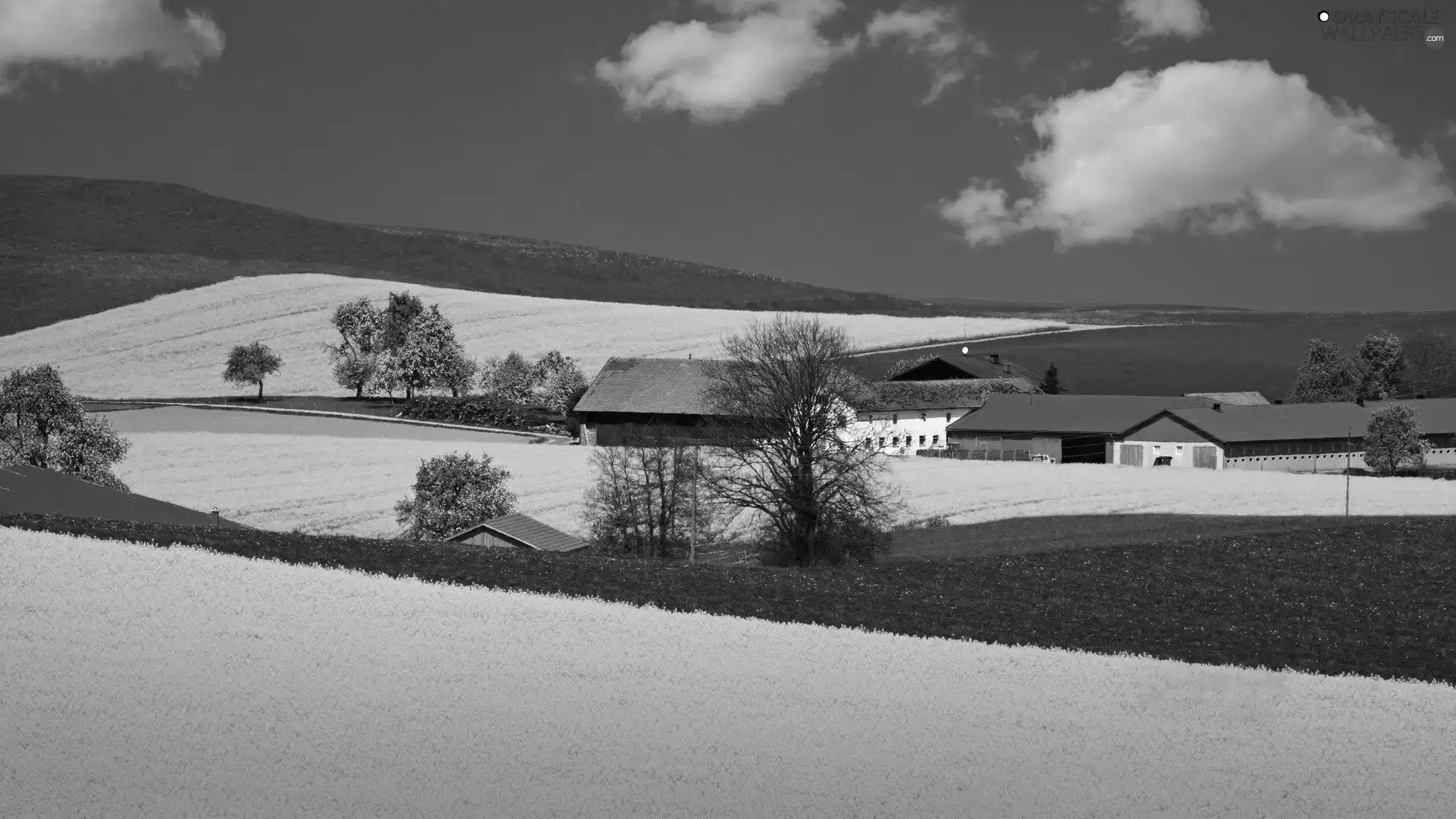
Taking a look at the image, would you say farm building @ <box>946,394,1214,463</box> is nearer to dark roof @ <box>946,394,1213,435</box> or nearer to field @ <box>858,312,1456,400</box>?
dark roof @ <box>946,394,1213,435</box>

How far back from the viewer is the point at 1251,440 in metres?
72.6

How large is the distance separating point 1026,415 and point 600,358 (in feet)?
113

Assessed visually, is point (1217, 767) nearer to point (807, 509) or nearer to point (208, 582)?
point (208, 582)

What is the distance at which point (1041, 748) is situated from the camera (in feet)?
45.1

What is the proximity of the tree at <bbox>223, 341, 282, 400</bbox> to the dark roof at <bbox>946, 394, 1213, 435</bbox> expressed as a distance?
46236mm

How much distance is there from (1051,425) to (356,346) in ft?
177

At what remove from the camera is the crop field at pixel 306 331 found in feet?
315

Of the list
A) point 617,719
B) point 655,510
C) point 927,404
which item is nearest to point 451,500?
point 655,510

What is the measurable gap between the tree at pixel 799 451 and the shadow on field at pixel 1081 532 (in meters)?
1.91

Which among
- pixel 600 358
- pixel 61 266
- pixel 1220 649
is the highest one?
pixel 61 266

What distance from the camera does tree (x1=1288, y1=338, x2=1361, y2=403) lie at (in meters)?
99.5

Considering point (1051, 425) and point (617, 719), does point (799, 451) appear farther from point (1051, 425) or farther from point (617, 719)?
point (1051, 425)

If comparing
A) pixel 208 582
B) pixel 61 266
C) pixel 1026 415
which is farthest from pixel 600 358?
pixel 208 582

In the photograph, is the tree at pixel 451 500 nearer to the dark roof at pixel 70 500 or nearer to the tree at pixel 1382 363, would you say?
the dark roof at pixel 70 500
